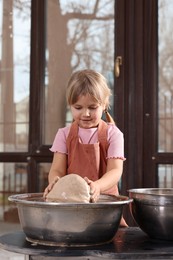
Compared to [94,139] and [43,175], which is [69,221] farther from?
[43,175]

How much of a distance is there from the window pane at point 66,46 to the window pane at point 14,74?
0.15 meters

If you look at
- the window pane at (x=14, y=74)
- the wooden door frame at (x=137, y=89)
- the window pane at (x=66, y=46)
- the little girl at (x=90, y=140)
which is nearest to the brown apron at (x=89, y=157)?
the little girl at (x=90, y=140)

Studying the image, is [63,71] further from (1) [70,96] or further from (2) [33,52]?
(1) [70,96]

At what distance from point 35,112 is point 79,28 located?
Result: 2.05ft

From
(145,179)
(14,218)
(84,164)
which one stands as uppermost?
(84,164)

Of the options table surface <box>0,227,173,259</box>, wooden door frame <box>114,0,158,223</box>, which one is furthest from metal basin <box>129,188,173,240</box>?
wooden door frame <box>114,0,158,223</box>

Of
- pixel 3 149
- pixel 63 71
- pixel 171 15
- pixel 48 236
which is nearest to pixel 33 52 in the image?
pixel 63 71

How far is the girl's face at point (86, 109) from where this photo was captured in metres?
1.56

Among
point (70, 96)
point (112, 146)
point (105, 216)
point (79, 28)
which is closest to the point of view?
point (105, 216)

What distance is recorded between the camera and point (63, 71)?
3277mm

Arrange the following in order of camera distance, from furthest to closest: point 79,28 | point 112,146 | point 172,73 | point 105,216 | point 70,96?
point 79,28 → point 172,73 → point 112,146 → point 70,96 → point 105,216

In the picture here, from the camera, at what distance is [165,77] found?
3.05 meters

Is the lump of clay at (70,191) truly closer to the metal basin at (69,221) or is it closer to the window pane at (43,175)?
the metal basin at (69,221)

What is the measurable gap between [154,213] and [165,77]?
1.98m
